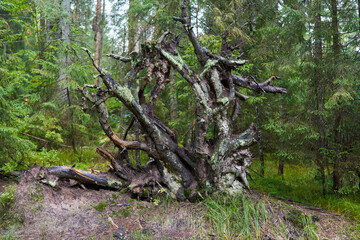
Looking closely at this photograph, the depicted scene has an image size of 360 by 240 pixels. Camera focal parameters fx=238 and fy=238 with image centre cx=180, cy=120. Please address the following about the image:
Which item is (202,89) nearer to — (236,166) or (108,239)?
(236,166)

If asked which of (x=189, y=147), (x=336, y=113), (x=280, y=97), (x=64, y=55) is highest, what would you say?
(x=64, y=55)

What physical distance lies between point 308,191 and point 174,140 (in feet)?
13.3

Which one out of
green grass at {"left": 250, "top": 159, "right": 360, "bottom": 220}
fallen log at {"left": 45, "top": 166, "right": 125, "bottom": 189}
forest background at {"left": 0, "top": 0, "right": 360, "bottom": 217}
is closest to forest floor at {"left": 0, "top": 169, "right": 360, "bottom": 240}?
fallen log at {"left": 45, "top": 166, "right": 125, "bottom": 189}

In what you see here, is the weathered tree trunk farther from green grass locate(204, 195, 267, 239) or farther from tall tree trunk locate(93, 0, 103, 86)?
tall tree trunk locate(93, 0, 103, 86)

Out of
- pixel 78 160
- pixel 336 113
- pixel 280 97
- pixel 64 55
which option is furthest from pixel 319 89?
pixel 64 55

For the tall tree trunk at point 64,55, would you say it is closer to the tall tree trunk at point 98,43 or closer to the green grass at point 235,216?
the tall tree trunk at point 98,43

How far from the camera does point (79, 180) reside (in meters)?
4.50

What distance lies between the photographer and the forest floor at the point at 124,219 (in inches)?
140

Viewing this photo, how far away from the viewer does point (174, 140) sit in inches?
204

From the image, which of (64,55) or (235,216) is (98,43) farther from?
(235,216)

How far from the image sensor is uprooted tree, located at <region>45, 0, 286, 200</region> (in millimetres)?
4660

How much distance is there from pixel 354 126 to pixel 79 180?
20.4ft

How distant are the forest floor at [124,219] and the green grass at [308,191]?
69cm

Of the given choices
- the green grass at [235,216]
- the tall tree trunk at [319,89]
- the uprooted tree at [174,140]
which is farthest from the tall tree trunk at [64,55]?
the tall tree trunk at [319,89]
